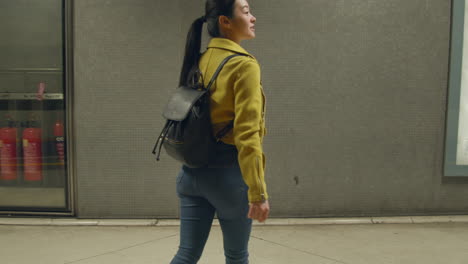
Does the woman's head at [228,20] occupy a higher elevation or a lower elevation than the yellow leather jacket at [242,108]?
higher

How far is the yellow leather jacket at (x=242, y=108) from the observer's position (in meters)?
1.86

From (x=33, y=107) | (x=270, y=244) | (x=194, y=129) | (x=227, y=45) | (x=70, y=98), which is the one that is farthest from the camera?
(x=33, y=107)

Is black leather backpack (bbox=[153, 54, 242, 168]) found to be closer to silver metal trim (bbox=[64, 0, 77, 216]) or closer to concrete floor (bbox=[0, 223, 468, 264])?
concrete floor (bbox=[0, 223, 468, 264])

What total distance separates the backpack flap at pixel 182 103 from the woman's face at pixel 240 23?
1.03 ft

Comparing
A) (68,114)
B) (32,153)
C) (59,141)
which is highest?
(68,114)

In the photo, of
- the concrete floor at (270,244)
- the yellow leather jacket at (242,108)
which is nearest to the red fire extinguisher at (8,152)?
the concrete floor at (270,244)

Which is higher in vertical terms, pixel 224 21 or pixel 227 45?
pixel 224 21

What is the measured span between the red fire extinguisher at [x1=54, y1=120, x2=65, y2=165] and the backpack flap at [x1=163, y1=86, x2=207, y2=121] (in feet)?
9.51

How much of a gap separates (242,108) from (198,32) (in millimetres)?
573

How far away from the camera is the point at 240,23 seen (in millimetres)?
2076

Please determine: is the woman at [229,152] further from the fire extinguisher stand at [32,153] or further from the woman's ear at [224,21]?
the fire extinguisher stand at [32,153]

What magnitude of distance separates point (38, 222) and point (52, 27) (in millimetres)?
1879

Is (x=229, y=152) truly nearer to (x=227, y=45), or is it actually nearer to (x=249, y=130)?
(x=249, y=130)

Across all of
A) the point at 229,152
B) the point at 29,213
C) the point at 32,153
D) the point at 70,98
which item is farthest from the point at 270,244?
the point at 32,153
